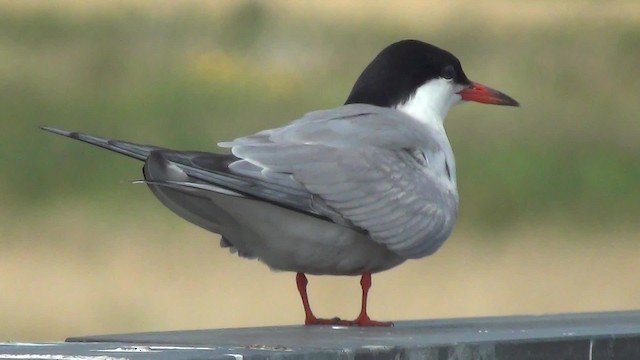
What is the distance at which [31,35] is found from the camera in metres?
15.6

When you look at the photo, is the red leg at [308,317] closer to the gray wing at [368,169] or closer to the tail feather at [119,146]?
the gray wing at [368,169]

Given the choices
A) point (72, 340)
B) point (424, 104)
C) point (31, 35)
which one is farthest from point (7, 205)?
point (72, 340)

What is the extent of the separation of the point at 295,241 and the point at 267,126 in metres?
9.31

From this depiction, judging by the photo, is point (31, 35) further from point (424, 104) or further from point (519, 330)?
point (519, 330)

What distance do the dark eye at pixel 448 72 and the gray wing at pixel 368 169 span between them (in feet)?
1.14

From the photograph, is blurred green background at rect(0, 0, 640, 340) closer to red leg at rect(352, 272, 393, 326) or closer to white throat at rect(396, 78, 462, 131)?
white throat at rect(396, 78, 462, 131)

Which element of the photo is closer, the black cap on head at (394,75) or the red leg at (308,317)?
the red leg at (308,317)

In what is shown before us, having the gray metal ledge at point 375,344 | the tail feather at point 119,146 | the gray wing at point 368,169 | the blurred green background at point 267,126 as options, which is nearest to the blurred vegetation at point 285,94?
the blurred green background at point 267,126

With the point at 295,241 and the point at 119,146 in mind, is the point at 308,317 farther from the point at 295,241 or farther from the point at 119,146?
the point at 119,146

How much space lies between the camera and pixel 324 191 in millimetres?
4867

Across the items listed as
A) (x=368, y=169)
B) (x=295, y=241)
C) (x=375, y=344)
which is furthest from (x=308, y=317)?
(x=375, y=344)

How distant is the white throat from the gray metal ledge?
3.50 feet

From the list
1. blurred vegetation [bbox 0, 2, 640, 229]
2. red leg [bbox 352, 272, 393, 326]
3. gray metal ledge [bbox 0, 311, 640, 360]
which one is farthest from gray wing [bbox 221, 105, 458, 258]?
blurred vegetation [bbox 0, 2, 640, 229]

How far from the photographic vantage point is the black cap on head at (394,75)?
214 inches
